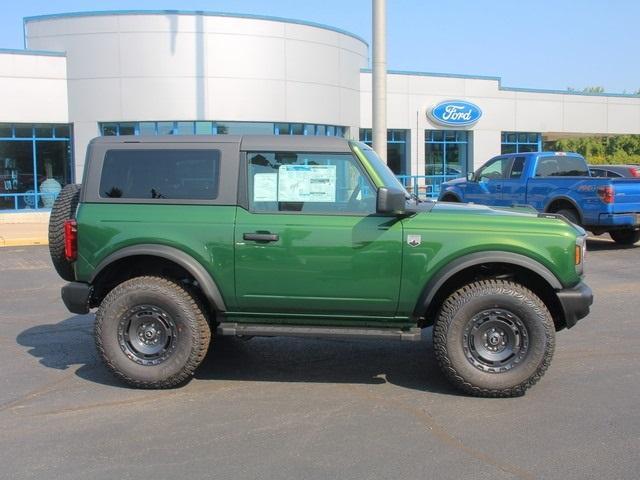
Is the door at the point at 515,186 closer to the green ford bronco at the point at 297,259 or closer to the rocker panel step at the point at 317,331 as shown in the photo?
the green ford bronco at the point at 297,259

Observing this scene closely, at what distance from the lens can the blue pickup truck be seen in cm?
1241

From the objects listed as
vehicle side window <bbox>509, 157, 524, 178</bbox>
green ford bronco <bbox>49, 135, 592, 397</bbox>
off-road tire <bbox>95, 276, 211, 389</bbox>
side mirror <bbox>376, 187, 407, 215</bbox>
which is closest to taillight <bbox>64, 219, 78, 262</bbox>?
green ford bronco <bbox>49, 135, 592, 397</bbox>

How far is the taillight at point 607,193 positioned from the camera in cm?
1222

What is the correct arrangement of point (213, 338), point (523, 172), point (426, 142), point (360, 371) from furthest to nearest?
point (426, 142) → point (523, 172) → point (213, 338) → point (360, 371)

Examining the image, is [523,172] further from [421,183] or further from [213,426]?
[421,183]

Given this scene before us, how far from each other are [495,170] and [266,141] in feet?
33.7

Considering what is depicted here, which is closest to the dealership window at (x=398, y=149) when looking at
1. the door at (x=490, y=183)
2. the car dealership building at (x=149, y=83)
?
the car dealership building at (x=149, y=83)

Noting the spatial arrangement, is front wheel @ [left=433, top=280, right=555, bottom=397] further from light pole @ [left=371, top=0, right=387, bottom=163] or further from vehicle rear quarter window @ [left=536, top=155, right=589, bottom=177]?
light pole @ [left=371, top=0, right=387, bottom=163]

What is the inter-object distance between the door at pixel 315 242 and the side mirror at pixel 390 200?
21 centimetres

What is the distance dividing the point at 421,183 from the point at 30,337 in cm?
2175

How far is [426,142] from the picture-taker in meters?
28.0

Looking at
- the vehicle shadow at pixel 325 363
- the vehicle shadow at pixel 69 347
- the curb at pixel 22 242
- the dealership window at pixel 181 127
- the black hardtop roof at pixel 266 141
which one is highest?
the dealership window at pixel 181 127

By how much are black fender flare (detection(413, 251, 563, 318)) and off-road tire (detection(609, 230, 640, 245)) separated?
10048mm

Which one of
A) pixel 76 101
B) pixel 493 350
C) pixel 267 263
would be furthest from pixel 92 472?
pixel 76 101
